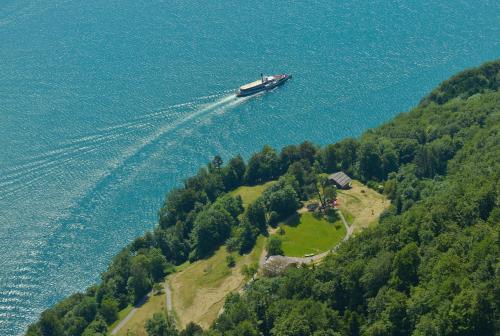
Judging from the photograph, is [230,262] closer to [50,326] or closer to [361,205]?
[361,205]

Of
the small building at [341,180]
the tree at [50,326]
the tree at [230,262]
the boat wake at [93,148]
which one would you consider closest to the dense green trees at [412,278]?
the small building at [341,180]

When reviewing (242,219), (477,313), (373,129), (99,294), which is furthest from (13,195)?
(477,313)

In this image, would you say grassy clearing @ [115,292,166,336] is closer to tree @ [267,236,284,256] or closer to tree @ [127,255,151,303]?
tree @ [127,255,151,303]

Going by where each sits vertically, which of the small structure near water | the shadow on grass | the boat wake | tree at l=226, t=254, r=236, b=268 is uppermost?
the boat wake

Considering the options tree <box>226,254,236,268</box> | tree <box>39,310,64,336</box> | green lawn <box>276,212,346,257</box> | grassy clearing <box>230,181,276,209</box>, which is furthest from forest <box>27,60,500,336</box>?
green lawn <box>276,212,346,257</box>

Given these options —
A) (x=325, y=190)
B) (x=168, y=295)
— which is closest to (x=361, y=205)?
(x=325, y=190)

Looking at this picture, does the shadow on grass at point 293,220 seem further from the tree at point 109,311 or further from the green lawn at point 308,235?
the tree at point 109,311
